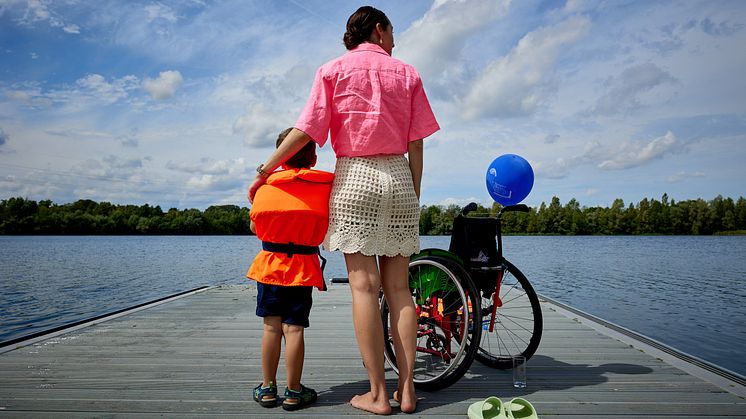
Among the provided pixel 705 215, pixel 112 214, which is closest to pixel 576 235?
pixel 705 215

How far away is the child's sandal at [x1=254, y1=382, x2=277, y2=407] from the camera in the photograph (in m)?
2.37

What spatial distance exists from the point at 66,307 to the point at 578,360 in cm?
1042

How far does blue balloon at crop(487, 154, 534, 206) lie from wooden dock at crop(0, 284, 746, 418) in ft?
3.64

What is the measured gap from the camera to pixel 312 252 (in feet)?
7.96

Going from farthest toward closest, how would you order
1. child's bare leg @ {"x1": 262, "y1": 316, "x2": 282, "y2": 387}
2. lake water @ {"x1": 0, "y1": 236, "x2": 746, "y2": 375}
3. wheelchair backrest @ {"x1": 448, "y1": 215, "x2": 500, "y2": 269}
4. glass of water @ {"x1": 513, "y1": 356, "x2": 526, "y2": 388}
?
lake water @ {"x1": 0, "y1": 236, "x2": 746, "y2": 375} < wheelchair backrest @ {"x1": 448, "y1": 215, "x2": 500, "y2": 269} < glass of water @ {"x1": 513, "y1": 356, "x2": 526, "y2": 388} < child's bare leg @ {"x1": 262, "y1": 316, "x2": 282, "y2": 387}

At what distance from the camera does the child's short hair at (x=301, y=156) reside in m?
2.41

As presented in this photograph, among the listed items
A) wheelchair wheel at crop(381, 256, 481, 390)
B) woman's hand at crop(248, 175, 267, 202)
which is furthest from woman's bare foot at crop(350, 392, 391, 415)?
woman's hand at crop(248, 175, 267, 202)

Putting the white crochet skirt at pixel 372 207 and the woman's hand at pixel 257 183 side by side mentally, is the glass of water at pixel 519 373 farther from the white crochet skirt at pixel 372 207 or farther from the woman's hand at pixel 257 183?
the woman's hand at pixel 257 183

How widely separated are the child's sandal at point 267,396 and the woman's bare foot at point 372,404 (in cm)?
38

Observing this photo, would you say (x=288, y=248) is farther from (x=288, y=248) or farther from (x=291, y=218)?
(x=291, y=218)

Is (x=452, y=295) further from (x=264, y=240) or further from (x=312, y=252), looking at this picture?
(x=264, y=240)

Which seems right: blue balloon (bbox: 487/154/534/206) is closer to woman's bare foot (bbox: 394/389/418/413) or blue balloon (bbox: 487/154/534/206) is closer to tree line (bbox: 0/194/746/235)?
woman's bare foot (bbox: 394/389/418/413)

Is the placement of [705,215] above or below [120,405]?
above

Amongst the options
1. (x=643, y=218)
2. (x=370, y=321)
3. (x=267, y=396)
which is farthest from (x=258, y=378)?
(x=643, y=218)
